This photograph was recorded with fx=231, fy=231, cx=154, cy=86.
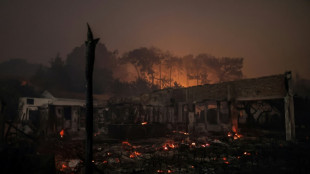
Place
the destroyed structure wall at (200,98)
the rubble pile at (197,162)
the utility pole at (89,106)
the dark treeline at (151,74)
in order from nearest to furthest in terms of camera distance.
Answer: the utility pole at (89,106) → the rubble pile at (197,162) → the destroyed structure wall at (200,98) → the dark treeline at (151,74)

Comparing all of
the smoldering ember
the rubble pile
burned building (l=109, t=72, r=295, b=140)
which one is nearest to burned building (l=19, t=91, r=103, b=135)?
the smoldering ember

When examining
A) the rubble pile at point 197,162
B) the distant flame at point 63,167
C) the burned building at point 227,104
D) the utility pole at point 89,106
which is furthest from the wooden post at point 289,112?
the utility pole at point 89,106

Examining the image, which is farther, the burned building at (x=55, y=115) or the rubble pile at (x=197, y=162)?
the burned building at (x=55, y=115)

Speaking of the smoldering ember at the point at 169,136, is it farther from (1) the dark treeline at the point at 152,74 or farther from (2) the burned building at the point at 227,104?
(1) the dark treeline at the point at 152,74

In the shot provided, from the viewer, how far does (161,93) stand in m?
30.3

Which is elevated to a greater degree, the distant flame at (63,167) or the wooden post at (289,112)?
the wooden post at (289,112)

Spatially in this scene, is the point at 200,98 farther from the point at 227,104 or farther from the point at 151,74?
the point at 151,74

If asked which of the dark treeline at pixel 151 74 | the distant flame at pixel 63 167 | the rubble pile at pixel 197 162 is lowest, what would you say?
the rubble pile at pixel 197 162

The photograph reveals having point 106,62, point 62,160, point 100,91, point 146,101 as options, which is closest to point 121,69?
point 106,62

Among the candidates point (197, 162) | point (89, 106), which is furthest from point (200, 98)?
point (89, 106)

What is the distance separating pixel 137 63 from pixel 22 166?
2478 inches

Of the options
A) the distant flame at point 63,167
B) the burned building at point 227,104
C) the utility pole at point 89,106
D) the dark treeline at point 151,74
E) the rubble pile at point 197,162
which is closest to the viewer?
the utility pole at point 89,106

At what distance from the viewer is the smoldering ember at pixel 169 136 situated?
9109 mm

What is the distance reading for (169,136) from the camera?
21.9 m
